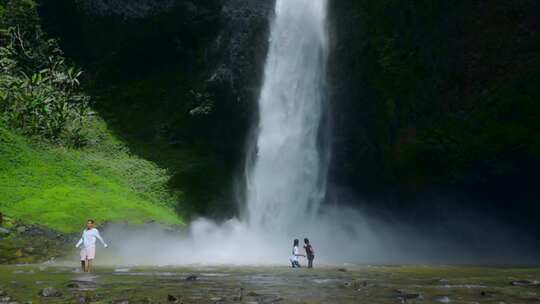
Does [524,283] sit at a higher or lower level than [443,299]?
higher

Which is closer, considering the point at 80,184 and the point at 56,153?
the point at 80,184

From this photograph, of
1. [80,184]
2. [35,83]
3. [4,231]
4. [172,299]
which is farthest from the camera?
[35,83]

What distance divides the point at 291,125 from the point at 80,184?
11540mm

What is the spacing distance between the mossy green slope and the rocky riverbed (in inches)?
481

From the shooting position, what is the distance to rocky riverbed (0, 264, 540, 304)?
1068 cm

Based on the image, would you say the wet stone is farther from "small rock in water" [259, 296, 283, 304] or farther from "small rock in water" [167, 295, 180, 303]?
"small rock in water" [167, 295, 180, 303]

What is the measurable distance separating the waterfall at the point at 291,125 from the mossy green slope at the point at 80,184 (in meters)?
4.97

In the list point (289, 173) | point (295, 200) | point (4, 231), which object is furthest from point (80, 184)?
point (295, 200)

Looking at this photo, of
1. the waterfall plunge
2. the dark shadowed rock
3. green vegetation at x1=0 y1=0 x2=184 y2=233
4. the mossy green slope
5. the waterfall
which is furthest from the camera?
the waterfall

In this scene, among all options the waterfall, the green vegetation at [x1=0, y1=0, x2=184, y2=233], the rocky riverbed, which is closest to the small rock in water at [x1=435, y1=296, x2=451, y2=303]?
the rocky riverbed

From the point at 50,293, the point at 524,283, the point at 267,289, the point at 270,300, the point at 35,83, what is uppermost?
the point at 35,83

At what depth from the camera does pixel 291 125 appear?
110ft

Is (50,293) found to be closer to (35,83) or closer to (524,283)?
(524,283)

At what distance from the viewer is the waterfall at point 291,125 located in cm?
3225
